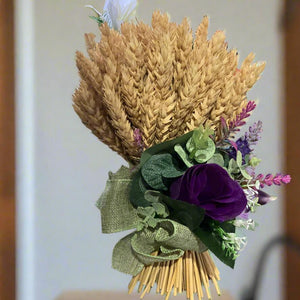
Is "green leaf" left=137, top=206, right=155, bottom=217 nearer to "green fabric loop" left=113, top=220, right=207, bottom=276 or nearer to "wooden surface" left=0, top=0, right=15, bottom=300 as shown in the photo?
"green fabric loop" left=113, top=220, right=207, bottom=276

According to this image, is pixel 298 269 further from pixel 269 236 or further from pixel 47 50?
pixel 47 50

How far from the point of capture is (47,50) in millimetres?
917

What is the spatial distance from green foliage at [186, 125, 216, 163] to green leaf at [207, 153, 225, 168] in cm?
1

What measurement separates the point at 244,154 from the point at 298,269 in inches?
27.5

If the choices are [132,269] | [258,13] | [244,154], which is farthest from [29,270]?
[258,13]

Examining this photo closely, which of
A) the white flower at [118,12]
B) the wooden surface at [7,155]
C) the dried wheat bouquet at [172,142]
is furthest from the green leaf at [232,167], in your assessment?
the wooden surface at [7,155]

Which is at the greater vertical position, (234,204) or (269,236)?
(234,204)

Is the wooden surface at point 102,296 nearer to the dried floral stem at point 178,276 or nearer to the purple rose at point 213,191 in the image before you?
the dried floral stem at point 178,276

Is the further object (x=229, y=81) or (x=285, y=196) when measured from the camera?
(x=285, y=196)

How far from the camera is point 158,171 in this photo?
38cm

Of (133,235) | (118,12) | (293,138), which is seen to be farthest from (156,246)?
(293,138)

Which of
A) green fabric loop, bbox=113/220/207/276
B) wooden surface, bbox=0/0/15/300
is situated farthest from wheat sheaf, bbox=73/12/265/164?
wooden surface, bbox=0/0/15/300

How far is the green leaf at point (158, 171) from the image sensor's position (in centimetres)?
38

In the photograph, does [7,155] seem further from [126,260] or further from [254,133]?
[254,133]
